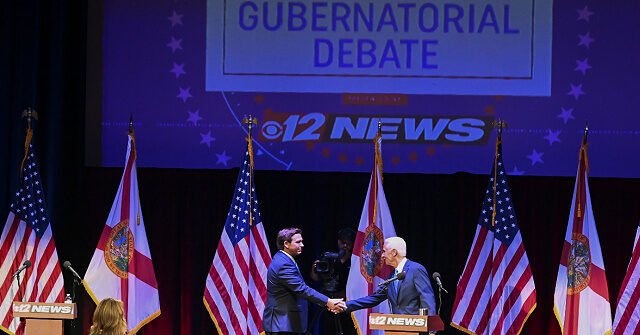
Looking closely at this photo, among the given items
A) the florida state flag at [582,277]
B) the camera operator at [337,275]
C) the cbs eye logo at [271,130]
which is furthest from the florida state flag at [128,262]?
the florida state flag at [582,277]

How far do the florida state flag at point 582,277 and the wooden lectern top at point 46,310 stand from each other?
4.32 metres

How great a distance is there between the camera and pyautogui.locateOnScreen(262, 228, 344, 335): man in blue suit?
7.70 m

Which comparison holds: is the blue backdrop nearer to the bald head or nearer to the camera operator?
the camera operator

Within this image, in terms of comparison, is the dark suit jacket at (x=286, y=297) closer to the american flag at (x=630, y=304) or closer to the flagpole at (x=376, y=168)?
the flagpole at (x=376, y=168)

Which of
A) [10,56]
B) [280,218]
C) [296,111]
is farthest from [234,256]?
[10,56]

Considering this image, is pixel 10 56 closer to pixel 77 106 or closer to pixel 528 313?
pixel 77 106

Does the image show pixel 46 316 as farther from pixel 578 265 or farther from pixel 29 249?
pixel 578 265

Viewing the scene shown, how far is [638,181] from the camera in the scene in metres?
9.12

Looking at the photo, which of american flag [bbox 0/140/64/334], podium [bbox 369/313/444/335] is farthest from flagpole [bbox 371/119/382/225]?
american flag [bbox 0/140/64/334]

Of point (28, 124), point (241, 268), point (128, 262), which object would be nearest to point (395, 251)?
point (241, 268)

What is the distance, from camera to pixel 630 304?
8.05 meters

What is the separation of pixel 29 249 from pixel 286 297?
2656 millimetres

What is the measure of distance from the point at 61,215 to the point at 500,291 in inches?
177

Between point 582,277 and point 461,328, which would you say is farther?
point 461,328
